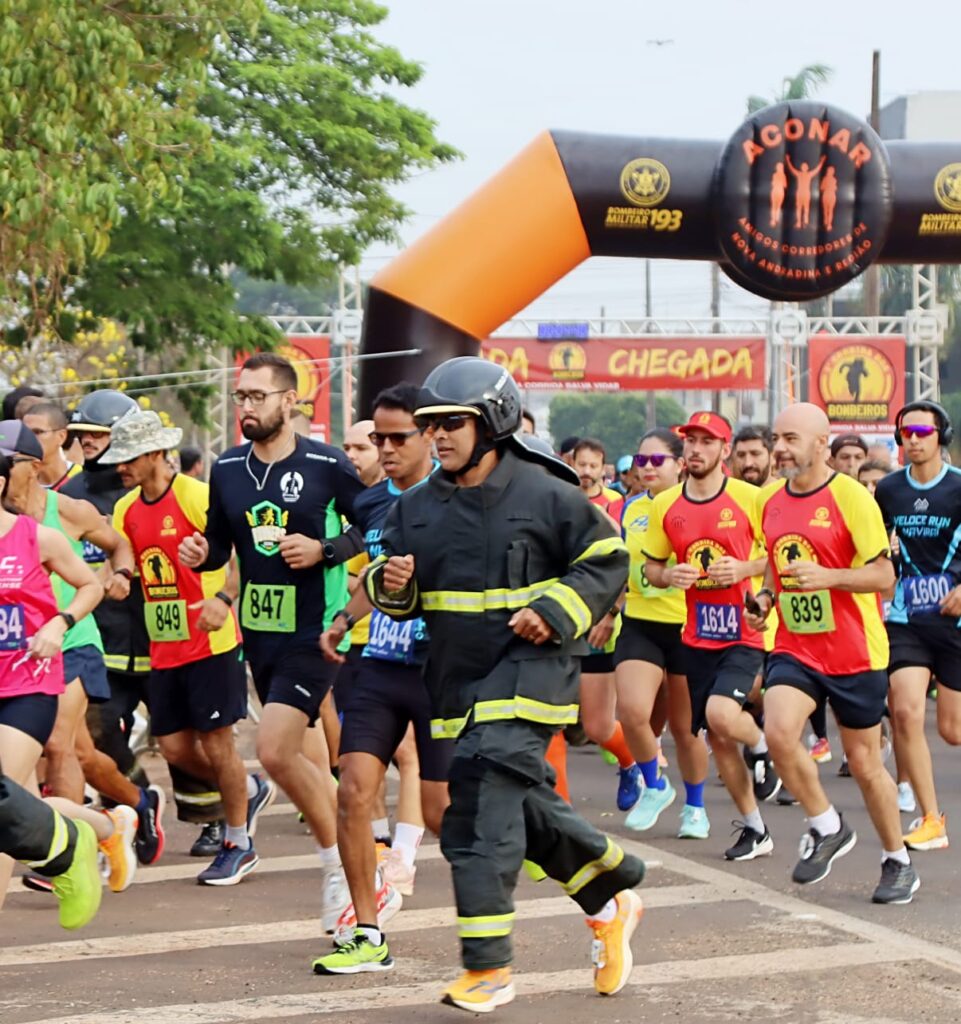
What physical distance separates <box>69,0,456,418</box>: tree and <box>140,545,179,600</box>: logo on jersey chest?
46.6ft

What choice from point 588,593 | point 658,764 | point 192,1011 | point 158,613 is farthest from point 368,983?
point 658,764

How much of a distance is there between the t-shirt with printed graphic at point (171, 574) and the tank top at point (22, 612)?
1.86 metres

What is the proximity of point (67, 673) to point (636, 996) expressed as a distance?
3.23m

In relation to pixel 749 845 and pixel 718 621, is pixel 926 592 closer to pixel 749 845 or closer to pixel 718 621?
pixel 718 621

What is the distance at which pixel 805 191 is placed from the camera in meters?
15.2

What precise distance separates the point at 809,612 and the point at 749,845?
4.70 ft

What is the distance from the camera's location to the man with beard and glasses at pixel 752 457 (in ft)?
39.8

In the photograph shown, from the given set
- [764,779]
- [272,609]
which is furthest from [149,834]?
[764,779]

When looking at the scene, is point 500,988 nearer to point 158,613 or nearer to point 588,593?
point 588,593

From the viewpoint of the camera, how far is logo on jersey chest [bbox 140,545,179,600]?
9.20m

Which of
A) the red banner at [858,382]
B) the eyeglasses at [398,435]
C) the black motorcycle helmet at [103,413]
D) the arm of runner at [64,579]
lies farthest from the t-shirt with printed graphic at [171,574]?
the red banner at [858,382]

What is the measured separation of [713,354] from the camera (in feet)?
122

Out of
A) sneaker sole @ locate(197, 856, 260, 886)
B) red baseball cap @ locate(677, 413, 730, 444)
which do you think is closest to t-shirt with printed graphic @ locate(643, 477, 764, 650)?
red baseball cap @ locate(677, 413, 730, 444)

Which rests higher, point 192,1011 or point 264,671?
point 264,671
